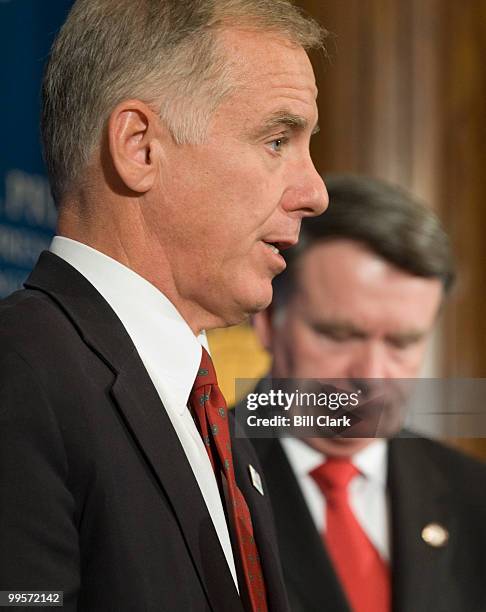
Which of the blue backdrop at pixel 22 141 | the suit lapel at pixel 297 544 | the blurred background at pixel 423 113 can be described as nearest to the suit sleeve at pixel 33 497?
the suit lapel at pixel 297 544

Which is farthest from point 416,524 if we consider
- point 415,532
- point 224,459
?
point 224,459

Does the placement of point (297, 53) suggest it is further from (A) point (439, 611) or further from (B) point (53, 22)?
(B) point (53, 22)

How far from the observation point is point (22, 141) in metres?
2.02

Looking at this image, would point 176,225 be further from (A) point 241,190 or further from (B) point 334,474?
(B) point 334,474

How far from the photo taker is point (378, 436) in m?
1.43

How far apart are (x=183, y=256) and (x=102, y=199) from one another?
10cm

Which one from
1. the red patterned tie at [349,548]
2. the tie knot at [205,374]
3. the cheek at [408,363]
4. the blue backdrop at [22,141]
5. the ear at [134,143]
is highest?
the blue backdrop at [22,141]

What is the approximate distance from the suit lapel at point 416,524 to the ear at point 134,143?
2.00 ft

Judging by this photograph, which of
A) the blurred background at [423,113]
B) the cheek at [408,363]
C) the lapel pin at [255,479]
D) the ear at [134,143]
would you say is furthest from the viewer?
the blurred background at [423,113]

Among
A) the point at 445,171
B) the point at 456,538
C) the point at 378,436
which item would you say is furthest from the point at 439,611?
the point at 445,171

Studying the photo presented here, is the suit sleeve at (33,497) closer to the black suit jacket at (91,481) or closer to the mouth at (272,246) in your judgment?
the black suit jacket at (91,481)

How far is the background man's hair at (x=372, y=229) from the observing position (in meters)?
1.53

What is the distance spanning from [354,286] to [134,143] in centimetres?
61

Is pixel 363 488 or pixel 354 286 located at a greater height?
pixel 354 286
